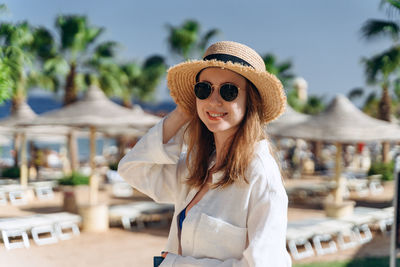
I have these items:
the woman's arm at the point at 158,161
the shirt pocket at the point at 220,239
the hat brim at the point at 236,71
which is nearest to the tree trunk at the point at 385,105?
the hat brim at the point at 236,71

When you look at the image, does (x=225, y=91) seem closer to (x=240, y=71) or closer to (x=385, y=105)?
→ (x=240, y=71)

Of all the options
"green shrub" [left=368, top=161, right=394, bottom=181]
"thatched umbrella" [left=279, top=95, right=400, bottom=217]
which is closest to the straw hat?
"thatched umbrella" [left=279, top=95, right=400, bottom=217]

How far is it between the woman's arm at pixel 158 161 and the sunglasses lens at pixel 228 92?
0.27 meters

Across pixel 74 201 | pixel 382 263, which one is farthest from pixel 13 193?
pixel 382 263

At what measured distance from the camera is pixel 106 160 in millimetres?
25469

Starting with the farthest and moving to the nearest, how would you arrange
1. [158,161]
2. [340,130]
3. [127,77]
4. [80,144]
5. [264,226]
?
[80,144], [127,77], [340,130], [158,161], [264,226]

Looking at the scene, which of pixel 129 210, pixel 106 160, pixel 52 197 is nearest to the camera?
pixel 129 210

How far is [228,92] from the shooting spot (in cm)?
163

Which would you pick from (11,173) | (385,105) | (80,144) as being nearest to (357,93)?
(385,105)

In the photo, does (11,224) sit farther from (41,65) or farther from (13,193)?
(41,65)

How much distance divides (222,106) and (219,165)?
0.73 feet

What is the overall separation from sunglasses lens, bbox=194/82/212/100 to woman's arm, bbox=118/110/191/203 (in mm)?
182

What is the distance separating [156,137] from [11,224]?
6992 mm

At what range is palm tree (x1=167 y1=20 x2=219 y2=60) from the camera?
20688 millimetres
